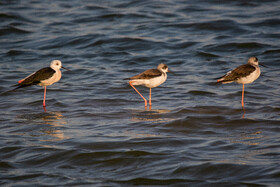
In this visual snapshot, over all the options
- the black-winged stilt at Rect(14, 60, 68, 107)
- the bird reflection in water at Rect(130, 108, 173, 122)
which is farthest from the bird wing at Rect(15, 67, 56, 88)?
the bird reflection in water at Rect(130, 108, 173, 122)

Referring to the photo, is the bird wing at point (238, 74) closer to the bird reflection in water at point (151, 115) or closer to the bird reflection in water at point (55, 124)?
the bird reflection in water at point (151, 115)

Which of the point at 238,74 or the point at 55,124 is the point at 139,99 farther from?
the point at 55,124

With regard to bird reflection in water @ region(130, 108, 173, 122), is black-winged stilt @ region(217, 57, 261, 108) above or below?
above

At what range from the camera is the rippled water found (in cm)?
618

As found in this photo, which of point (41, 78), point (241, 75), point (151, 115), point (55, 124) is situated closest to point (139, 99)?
point (151, 115)

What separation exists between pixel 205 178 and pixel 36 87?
24.2ft

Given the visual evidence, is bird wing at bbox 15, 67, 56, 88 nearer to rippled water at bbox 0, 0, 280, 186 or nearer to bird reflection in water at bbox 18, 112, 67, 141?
rippled water at bbox 0, 0, 280, 186

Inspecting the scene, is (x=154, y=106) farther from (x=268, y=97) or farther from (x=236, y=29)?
(x=236, y=29)

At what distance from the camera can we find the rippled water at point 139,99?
618 cm

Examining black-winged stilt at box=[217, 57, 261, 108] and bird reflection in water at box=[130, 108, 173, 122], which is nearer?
bird reflection in water at box=[130, 108, 173, 122]

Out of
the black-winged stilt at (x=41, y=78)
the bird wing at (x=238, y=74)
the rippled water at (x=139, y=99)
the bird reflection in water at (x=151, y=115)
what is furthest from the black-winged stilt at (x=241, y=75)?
the black-winged stilt at (x=41, y=78)

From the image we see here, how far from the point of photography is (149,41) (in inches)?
648

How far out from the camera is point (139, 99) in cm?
1076

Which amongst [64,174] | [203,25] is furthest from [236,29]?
[64,174]
